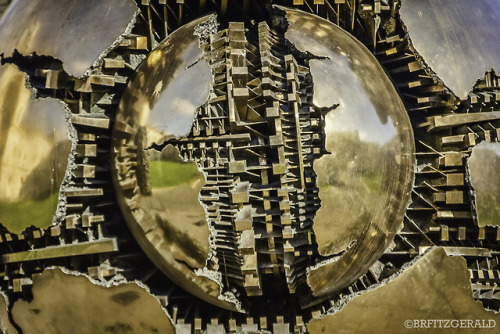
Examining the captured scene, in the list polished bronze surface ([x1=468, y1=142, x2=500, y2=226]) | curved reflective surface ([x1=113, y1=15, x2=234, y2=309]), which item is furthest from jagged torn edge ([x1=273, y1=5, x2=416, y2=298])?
curved reflective surface ([x1=113, y1=15, x2=234, y2=309])

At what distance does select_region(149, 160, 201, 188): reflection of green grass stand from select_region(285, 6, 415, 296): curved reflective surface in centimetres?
66

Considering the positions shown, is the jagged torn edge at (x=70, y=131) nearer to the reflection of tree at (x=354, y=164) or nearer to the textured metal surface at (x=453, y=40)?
the reflection of tree at (x=354, y=164)

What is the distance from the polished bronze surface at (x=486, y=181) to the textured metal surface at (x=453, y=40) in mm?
344

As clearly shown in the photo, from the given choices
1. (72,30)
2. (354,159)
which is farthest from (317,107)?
(72,30)

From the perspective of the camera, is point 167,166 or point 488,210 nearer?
point 167,166

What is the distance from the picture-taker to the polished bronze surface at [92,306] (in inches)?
110

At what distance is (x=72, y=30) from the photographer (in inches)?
114

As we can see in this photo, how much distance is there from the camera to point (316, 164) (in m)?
2.71

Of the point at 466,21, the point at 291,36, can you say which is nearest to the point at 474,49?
the point at 466,21

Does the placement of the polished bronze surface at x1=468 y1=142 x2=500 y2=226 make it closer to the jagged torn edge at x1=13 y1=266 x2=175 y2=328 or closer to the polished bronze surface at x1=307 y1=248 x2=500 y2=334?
the polished bronze surface at x1=307 y1=248 x2=500 y2=334

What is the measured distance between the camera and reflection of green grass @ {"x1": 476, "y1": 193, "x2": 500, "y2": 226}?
2854 millimetres

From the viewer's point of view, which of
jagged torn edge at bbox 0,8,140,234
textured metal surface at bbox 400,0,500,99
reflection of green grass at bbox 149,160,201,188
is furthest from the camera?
textured metal surface at bbox 400,0,500,99

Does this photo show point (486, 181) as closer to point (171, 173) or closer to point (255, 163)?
point (255, 163)

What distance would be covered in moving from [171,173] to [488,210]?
5.89 feet
